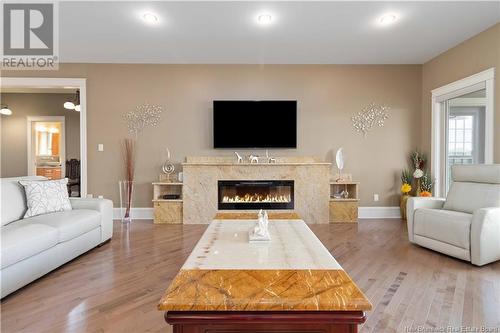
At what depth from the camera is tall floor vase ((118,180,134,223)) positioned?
4801 mm

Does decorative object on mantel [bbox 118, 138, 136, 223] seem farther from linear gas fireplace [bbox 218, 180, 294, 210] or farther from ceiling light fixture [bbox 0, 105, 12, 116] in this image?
ceiling light fixture [bbox 0, 105, 12, 116]

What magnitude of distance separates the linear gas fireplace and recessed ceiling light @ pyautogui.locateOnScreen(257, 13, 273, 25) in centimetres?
236

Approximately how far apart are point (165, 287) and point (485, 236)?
288cm

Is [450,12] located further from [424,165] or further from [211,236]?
[211,236]

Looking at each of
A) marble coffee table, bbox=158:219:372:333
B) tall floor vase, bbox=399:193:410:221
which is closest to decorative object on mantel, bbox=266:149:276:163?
tall floor vase, bbox=399:193:410:221

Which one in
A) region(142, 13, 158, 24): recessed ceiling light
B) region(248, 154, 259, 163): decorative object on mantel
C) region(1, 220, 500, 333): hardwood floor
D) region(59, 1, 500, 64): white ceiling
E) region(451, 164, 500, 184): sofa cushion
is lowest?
region(1, 220, 500, 333): hardwood floor

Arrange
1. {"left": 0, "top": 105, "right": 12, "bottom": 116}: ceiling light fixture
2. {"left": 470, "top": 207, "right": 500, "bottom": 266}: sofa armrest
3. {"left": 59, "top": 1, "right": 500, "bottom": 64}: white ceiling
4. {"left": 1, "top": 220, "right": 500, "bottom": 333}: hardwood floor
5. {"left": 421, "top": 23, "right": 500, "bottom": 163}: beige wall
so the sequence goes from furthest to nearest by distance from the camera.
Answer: {"left": 0, "top": 105, "right": 12, "bottom": 116}: ceiling light fixture
{"left": 421, "top": 23, "right": 500, "bottom": 163}: beige wall
{"left": 59, "top": 1, "right": 500, "bottom": 64}: white ceiling
{"left": 470, "top": 207, "right": 500, "bottom": 266}: sofa armrest
{"left": 1, "top": 220, "right": 500, "bottom": 333}: hardwood floor

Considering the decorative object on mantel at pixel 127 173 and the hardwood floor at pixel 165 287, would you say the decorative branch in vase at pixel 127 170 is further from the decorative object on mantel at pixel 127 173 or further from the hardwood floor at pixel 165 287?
the hardwood floor at pixel 165 287

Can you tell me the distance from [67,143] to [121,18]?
4861 millimetres

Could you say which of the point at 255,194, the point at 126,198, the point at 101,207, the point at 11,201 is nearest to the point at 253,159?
the point at 255,194

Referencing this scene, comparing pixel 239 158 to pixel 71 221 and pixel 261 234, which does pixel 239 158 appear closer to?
pixel 71 221

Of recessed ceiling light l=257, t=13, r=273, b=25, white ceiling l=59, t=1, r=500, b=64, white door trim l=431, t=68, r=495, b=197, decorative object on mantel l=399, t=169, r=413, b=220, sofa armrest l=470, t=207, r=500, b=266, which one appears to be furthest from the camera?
decorative object on mantel l=399, t=169, r=413, b=220

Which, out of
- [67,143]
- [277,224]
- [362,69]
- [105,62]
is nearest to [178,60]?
[105,62]

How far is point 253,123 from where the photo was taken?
4906mm
